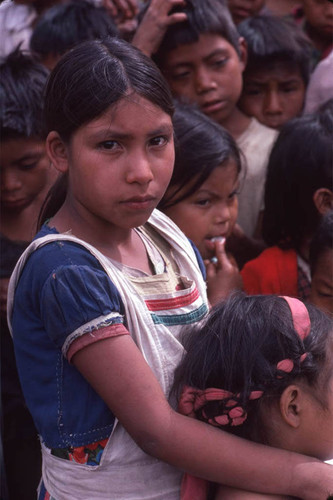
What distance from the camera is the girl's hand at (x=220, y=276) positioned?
2646mm

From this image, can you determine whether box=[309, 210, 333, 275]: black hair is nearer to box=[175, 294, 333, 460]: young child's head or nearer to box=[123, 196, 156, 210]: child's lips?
box=[175, 294, 333, 460]: young child's head

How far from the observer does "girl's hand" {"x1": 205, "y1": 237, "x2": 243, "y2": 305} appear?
2.65 metres

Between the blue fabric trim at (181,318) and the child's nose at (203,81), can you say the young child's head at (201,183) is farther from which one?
the blue fabric trim at (181,318)

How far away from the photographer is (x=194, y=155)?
262cm

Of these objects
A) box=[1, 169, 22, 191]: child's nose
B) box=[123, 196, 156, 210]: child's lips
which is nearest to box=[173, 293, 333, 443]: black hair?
box=[123, 196, 156, 210]: child's lips

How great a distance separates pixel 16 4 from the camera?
154 inches

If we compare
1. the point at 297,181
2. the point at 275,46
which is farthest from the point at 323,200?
the point at 275,46

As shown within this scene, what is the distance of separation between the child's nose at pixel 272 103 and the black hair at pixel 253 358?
81.0 inches

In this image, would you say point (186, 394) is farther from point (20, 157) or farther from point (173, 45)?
point (173, 45)

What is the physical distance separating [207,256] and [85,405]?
4.06 feet

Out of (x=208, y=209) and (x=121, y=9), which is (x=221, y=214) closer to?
(x=208, y=209)

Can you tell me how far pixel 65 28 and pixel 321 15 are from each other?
144 centimetres

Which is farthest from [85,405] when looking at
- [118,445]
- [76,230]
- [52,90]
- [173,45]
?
[173,45]

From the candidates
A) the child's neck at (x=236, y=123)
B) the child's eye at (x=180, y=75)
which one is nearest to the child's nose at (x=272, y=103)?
the child's neck at (x=236, y=123)
